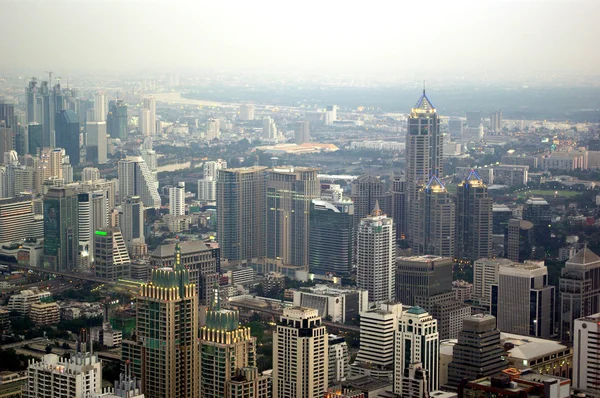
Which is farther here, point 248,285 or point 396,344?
point 248,285

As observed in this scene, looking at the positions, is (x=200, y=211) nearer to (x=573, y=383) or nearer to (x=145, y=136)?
(x=145, y=136)

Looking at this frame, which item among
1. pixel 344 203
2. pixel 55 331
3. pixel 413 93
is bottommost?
pixel 55 331

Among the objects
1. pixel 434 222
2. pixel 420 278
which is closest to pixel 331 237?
pixel 434 222

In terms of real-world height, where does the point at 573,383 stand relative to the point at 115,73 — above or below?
below

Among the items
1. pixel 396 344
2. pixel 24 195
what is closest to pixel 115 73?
pixel 24 195

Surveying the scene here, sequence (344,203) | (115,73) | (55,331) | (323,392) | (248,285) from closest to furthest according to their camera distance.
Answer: (323,392)
(55,331)
(248,285)
(344,203)
(115,73)

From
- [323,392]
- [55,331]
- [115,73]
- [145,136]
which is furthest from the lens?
[145,136]
